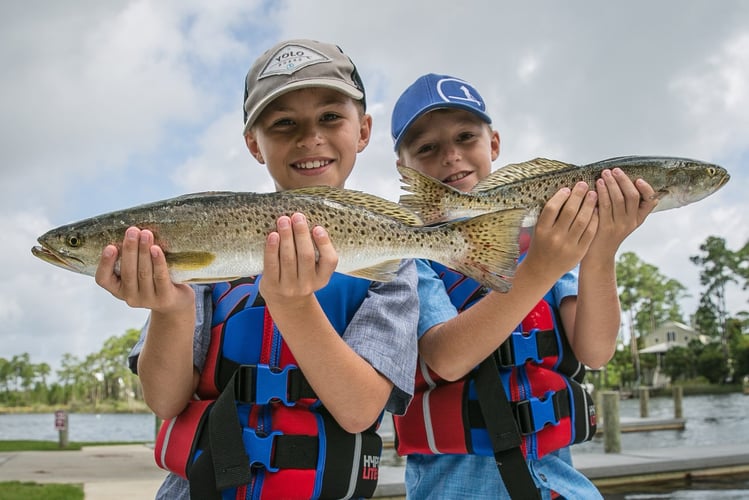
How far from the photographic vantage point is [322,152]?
2865 millimetres

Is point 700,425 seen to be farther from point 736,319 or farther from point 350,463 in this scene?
point 736,319

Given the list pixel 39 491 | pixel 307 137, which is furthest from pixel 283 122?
pixel 39 491

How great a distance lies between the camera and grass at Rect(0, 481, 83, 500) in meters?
10.0

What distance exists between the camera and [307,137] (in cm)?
285

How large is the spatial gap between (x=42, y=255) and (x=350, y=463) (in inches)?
54.7

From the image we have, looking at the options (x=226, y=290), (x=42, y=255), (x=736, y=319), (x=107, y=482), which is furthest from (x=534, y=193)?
(x=736, y=319)

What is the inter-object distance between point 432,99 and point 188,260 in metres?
1.79

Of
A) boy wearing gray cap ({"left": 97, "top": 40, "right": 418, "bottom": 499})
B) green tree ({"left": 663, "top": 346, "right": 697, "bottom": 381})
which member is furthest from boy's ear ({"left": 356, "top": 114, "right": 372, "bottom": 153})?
green tree ({"left": 663, "top": 346, "right": 697, "bottom": 381})

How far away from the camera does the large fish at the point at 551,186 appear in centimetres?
270

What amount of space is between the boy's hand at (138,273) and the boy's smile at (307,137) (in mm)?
825

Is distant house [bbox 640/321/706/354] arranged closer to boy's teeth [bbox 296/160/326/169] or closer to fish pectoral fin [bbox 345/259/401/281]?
boy's teeth [bbox 296/160/326/169]

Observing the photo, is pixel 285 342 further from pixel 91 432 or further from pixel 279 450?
pixel 91 432

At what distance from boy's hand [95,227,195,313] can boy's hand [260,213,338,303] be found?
0.34 meters

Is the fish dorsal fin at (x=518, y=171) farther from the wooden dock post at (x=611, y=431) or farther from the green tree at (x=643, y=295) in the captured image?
the green tree at (x=643, y=295)
